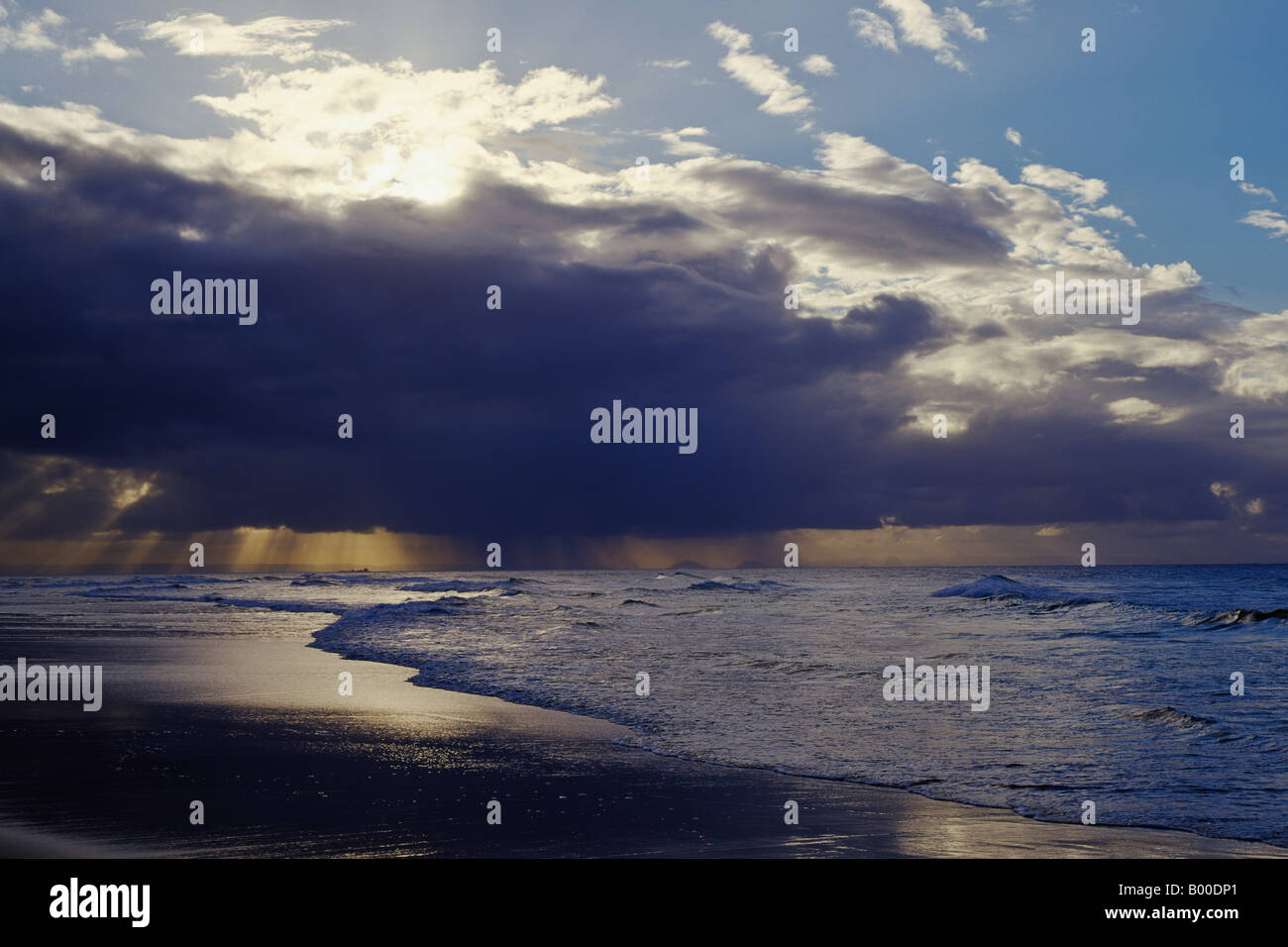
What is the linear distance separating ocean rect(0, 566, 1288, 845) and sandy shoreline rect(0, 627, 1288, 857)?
37.1 inches

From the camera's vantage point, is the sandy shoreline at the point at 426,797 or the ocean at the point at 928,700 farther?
the ocean at the point at 928,700

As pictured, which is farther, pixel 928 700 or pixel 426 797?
pixel 928 700

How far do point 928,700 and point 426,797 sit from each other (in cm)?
982

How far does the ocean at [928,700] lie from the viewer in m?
10.7

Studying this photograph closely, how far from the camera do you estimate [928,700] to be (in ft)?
53.2

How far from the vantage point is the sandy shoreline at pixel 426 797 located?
8055 mm

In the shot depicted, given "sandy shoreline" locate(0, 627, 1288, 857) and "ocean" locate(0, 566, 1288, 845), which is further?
"ocean" locate(0, 566, 1288, 845)

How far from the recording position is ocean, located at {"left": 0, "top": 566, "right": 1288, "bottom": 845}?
1070 centimetres

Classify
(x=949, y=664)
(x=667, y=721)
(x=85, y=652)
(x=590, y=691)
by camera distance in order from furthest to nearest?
(x=85, y=652) < (x=949, y=664) < (x=590, y=691) < (x=667, y=721)

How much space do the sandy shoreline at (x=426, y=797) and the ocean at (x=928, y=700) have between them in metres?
0.94
